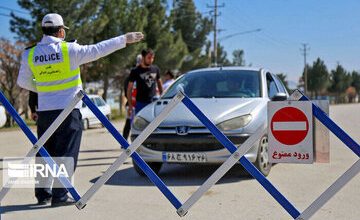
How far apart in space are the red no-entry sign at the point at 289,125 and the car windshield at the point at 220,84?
361 cm

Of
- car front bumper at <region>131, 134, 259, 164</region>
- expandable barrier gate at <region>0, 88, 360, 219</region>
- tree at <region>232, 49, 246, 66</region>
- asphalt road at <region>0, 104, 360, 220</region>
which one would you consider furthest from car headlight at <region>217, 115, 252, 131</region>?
tree at <region>232, 49, 246, 66</region>

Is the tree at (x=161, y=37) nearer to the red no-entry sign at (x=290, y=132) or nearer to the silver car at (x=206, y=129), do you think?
the silver car at (x=206, y=129)

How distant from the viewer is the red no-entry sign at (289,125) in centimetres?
349

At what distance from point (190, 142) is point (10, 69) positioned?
74.6ft

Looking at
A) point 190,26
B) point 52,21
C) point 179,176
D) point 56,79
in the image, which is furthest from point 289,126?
point 190,26

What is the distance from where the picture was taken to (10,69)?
87.8 ft

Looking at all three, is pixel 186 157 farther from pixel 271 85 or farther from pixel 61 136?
pixel 271 85

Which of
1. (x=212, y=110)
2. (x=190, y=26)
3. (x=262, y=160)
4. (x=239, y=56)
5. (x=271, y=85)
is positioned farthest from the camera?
(x=239, y=56)

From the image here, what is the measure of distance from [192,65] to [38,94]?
45730 millimetres

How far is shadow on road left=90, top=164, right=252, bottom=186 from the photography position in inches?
257

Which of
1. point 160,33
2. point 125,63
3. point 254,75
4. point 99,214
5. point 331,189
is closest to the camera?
point 331,189

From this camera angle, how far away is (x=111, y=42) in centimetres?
445

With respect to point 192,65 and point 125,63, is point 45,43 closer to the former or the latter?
point 125,63

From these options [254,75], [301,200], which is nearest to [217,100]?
[254,75]
